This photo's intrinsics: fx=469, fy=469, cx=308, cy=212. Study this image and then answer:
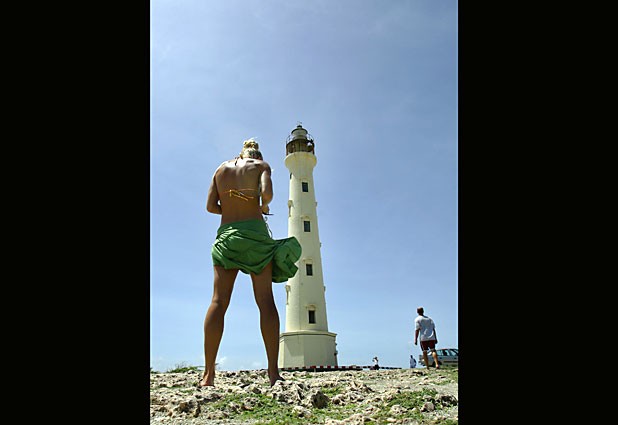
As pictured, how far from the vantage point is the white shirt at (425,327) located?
31.5ft

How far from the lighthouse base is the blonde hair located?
11.6 meters

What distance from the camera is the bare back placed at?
20.4ft

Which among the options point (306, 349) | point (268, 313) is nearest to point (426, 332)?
point (268, 313)

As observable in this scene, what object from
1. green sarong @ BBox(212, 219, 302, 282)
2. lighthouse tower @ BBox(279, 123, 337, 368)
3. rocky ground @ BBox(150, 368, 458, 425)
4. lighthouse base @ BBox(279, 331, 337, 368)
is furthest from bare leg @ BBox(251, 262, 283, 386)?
lighthouse base @ BBox(279, 331, 337, 368)

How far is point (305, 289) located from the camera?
18156 millimetres

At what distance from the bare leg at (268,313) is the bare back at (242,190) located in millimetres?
806

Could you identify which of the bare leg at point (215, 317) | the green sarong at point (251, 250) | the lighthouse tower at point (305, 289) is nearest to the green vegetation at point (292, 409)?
the bare leg at point (215, 317)

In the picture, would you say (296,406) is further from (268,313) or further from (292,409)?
(268,313)

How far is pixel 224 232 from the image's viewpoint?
6129mm

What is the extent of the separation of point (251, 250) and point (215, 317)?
0.94 metres
